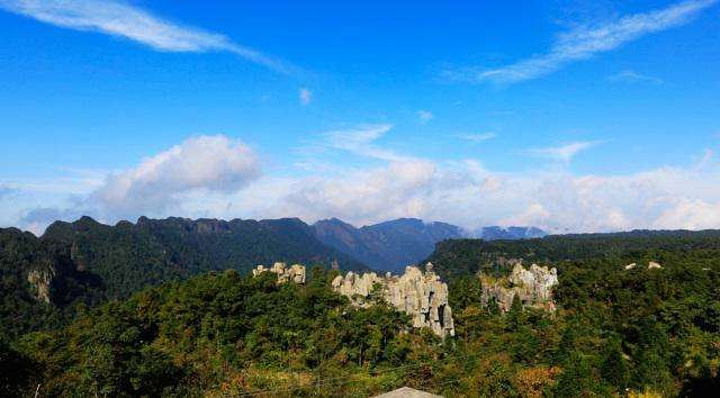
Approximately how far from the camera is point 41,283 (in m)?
107

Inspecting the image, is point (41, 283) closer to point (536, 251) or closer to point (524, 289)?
point (524, 289)

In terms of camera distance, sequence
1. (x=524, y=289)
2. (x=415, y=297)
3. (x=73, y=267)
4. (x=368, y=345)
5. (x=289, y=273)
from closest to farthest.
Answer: (x=368, y=345), (x=415, y=297), (x=524, y=289), (x=289, y=273), (x=73, y=267)

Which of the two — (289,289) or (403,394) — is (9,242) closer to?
(289,289)

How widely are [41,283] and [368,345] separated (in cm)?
9311

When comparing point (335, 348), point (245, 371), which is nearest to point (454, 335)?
point (335, 348)

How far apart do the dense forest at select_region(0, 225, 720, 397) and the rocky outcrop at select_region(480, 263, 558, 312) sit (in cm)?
127

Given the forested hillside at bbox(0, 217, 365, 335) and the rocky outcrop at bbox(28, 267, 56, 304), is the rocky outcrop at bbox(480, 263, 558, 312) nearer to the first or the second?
the forested hillside at bbox(0, 217, 365, 335)

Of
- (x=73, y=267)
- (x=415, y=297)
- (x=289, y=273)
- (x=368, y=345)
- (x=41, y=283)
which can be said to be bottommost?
(x=41, y=283)

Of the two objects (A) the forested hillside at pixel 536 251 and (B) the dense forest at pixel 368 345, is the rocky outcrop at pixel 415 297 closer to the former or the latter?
(B) the dense forest at pixel 368 345

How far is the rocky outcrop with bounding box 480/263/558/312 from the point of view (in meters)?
58.4

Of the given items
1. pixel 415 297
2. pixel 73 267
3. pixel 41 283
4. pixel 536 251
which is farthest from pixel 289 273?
pixel 73 267

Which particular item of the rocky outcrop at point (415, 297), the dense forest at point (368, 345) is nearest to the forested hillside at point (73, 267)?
the dense forest at point (368, 345)

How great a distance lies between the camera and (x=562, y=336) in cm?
4475

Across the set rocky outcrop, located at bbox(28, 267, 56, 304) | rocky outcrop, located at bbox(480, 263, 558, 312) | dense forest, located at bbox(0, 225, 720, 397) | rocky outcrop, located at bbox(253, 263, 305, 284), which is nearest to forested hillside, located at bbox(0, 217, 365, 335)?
rocky outcrop, located at bbox(28, 267, 56, 304)
